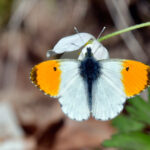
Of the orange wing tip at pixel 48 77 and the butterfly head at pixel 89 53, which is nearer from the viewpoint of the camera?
the orange wing tip at pixel 48 77

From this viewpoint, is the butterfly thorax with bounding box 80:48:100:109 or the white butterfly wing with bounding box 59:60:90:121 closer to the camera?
the white butterfly wing with bounding box 59:60:90:121

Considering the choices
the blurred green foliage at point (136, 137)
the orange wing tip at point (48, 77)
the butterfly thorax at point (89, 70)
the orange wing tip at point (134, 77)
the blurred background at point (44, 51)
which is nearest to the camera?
the orange wing tip at point (134, 77)

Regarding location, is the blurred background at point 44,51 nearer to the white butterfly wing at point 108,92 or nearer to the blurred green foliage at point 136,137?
the blurred green foliage at point 136,137

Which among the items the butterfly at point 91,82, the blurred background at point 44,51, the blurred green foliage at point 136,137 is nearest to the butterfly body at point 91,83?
the butterfly at point 91,82

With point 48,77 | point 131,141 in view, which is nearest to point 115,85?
point 48,77

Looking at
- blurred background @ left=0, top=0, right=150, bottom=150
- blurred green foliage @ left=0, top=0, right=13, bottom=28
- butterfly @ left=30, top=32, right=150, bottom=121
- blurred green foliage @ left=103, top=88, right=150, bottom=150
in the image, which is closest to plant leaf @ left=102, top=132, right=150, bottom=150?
blurred green foliage @ left=103, top=88, right=150, bottom=150

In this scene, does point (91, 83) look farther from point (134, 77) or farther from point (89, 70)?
point (134, 77)

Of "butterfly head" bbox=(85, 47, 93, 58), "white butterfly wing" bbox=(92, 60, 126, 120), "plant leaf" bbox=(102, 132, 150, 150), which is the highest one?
"butterfly head" bbox=(85, 47, 93, 58)

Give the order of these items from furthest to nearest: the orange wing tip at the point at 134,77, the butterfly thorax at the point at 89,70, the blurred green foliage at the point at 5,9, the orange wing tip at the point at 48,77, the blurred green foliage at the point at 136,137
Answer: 1. the blurred green foliage at the point at 5,9
2. the blurred green foliage at the point at 136,137
3. the butterfly thorax at the point at 89,70
4. the orange wing tip at the point at 48,77
5. the orange wing tip at the point at 134,77

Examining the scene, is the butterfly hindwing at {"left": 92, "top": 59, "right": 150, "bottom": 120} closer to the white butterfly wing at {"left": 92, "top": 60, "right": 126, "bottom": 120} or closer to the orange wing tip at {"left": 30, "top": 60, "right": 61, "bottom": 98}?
the white butterfly wing at {"left": 92, "top": 60, "right": 126, "bottom": 120}

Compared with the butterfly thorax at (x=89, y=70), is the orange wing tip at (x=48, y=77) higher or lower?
higher
